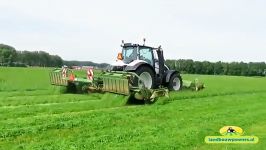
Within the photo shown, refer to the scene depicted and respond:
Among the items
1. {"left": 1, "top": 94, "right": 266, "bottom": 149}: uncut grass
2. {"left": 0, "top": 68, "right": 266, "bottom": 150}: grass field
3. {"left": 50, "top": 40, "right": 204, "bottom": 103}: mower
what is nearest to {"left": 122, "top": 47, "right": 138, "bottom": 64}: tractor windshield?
{"left": 50, "top": 40, "right": 204, "bottom": 103}: mower

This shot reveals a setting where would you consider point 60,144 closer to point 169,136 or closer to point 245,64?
point 169,136

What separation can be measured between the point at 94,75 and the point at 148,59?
214 cm

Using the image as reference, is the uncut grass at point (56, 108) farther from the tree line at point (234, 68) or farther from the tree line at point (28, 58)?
the tree line at point (28, 58)

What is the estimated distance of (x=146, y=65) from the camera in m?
14.2

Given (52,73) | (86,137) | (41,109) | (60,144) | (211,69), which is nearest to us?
(60,144)

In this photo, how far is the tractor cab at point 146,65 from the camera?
1412cm

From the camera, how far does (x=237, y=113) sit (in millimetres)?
11047

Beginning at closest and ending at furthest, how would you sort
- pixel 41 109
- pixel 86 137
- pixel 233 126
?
pixel 86 137, pixel 233 126, pixel 41 109

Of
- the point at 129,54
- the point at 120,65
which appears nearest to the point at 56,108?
the point at 120,65

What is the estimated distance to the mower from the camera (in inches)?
515

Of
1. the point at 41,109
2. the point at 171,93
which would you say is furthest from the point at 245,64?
the point at 41,109

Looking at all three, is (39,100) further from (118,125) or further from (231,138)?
(231,138)

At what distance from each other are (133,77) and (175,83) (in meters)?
3.52

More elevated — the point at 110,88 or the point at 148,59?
the point at 148,59
